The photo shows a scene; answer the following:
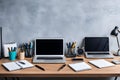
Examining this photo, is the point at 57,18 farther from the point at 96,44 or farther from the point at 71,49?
the point at 96,44

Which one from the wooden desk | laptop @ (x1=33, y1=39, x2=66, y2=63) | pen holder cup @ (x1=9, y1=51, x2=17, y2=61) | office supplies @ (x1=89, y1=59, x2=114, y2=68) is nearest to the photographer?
the wooden desk

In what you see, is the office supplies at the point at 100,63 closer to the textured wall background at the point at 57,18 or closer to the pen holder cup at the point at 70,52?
the pen holder cup at the point at 70,52

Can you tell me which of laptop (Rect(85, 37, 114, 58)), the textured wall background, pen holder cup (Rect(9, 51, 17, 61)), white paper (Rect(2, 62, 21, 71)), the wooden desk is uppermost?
the textured wall background

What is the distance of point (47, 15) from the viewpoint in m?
2.52

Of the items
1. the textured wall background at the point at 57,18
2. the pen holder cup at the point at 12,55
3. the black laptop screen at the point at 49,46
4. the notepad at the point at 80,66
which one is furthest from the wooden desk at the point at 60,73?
the textured wall background at the point at 57,18

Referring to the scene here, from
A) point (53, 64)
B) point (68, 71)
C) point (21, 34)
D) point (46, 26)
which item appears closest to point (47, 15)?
point (46, 26)

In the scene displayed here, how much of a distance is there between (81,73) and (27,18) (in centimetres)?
93

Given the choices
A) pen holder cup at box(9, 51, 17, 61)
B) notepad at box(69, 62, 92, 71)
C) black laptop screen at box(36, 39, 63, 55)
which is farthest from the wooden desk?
black laptop screen at box(36, 39, 63, 55)

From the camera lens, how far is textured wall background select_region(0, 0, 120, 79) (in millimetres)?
2490

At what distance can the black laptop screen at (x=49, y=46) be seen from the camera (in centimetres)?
250

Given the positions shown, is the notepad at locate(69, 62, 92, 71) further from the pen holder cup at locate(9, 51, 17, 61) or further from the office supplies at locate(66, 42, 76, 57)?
the pen holder cup at locate(9, 51, 17, 61)

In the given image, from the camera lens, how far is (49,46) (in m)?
2.50

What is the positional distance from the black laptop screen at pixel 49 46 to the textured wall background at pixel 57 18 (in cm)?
10

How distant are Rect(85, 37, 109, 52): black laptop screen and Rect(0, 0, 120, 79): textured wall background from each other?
6cm
